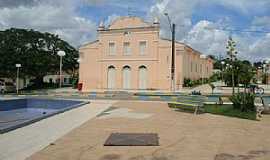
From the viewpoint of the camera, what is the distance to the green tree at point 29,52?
49.3 metres

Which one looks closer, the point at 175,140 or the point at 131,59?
the point at 175,140

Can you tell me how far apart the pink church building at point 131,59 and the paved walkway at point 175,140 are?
3251cm

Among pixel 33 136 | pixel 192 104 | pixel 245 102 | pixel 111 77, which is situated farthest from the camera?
pixel 111 77

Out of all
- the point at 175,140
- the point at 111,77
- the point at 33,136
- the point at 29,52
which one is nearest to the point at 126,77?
the point at 111,77

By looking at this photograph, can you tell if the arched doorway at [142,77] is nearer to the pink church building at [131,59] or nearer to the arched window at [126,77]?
the pink church building at [131,59]

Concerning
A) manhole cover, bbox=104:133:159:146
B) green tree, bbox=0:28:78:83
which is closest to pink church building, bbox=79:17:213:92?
green tree, bbox=0:28:78:83

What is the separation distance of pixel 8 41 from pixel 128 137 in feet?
150

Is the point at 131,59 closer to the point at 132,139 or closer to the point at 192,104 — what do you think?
the point at 192,104

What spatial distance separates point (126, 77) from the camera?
4762 centimetres

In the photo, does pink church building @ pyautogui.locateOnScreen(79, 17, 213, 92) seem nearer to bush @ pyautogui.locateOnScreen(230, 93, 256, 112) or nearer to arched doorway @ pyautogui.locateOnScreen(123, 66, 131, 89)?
arched doorway @ pyautogui.locateOnScreen(123, 66, 131, 89)

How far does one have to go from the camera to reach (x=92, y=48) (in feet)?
164

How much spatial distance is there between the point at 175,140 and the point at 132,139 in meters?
1.02

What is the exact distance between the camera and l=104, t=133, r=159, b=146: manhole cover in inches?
325

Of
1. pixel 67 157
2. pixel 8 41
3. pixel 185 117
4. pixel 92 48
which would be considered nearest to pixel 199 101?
pixel 185 117
